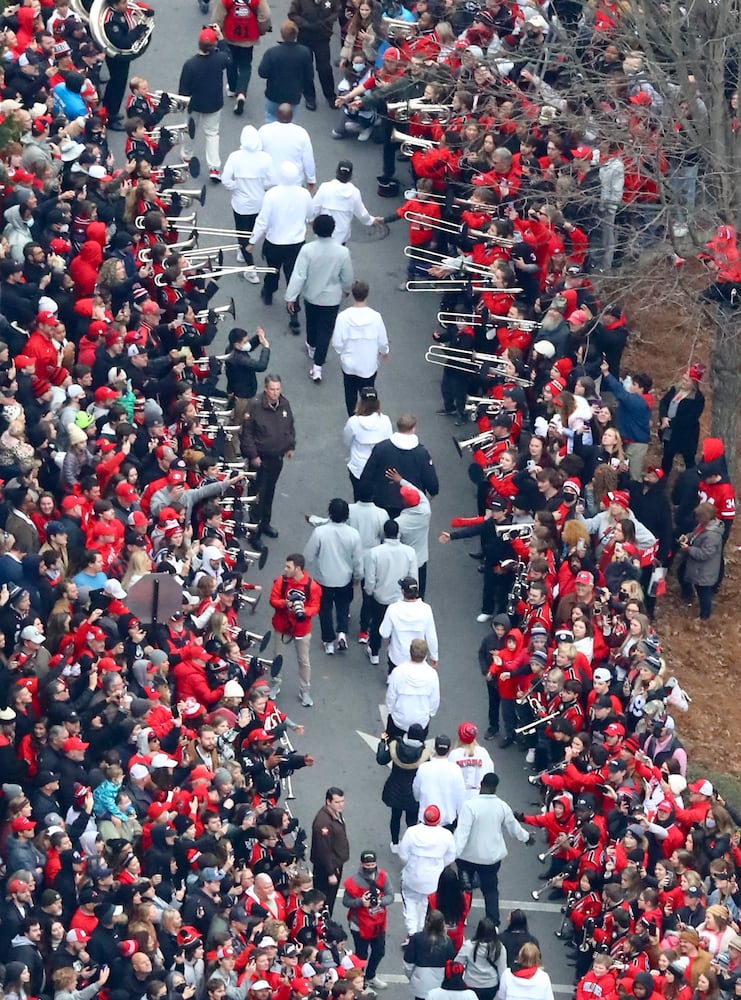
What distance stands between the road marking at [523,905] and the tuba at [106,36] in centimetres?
996

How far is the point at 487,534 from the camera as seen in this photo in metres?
23.9

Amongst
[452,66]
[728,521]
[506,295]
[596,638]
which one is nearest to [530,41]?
[452,66]

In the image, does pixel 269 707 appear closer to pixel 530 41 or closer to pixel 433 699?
pixel 433 699

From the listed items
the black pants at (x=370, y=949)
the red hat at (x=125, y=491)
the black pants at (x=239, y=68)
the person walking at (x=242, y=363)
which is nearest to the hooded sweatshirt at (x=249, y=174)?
the person walking at (x=242, y=363)

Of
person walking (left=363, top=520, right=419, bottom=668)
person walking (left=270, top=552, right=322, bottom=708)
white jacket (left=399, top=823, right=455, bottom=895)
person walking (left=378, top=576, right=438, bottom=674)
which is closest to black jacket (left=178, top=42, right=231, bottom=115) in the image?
person walking (left=363, top=520, right=419, bottom=668)

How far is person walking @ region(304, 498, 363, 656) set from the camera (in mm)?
23312

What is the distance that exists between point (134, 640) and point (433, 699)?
262 centimetres

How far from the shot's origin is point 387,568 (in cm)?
2334

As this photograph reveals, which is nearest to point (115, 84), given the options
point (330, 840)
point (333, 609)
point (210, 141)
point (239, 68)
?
point (210, 141)

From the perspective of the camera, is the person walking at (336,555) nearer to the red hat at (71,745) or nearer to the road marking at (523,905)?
the road marking at (523,905)

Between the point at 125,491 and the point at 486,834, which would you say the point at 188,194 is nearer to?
the point at 125,491

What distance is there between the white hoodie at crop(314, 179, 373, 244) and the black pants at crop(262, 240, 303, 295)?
0.43m

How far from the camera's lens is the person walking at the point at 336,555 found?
23312 millimetres

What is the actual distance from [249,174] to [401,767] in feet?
23.3
